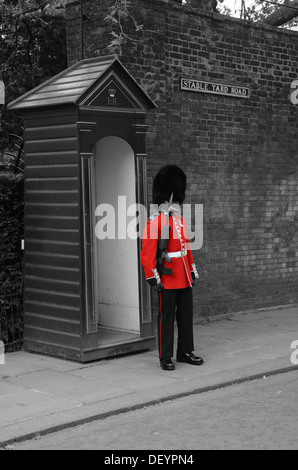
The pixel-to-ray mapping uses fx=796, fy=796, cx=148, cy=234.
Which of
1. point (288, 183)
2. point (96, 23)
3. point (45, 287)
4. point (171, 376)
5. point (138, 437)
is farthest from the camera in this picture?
point (288, 183)

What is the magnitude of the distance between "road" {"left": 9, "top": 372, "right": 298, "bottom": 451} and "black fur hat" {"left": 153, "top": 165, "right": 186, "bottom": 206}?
6.79ft

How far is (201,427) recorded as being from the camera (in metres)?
6.20

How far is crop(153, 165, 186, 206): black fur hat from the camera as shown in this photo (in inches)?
324

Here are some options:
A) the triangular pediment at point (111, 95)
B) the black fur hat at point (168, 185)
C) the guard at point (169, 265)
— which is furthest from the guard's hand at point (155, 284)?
the triangular pediment at point (111, 95)

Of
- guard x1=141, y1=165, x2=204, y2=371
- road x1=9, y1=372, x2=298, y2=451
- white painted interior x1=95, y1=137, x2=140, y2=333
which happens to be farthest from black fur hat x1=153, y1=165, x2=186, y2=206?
→ road x1=9, y1=372, x2=298, y2=451

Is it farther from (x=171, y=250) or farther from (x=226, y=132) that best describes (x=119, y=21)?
(x=171, y=250)

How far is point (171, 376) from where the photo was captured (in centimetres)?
786

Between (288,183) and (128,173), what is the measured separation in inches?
154

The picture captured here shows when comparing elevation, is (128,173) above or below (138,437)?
above

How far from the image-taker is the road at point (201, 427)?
5.78m

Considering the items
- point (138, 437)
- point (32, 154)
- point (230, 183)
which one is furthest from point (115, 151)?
point (138, 437)

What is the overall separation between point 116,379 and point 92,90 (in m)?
2.90

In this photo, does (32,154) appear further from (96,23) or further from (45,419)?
(45,419)

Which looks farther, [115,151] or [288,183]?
[288,183]
